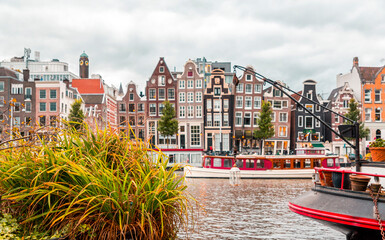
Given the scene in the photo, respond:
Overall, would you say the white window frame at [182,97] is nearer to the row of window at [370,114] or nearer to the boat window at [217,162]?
the boat window at [217,162]

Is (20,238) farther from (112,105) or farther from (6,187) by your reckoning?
(112,105)

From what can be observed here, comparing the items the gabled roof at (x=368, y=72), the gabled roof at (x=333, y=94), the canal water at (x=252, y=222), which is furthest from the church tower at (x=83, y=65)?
the canal water at (x=252, y=222)

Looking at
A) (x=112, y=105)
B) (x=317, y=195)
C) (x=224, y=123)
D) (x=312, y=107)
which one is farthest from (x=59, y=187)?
(x=112, y=105)

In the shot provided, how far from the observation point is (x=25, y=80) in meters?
63.6

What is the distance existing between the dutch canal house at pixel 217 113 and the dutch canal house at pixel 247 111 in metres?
1.22

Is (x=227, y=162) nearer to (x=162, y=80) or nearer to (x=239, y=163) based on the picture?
(x=239, y=163)

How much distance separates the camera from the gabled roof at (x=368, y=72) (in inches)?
2627

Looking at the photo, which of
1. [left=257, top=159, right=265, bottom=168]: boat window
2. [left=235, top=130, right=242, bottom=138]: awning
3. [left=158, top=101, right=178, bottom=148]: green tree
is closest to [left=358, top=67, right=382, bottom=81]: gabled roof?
[left=235, top=130, right=242, bottom=138]: awning

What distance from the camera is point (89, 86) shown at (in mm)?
80125

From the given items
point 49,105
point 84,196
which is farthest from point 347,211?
point 49,105

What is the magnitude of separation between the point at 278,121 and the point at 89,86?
1459 inches

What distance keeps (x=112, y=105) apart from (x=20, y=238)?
245ft

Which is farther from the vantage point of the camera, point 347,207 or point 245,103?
point 245,103

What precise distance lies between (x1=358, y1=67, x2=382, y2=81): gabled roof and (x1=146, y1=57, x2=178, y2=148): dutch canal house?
98.3 feet
